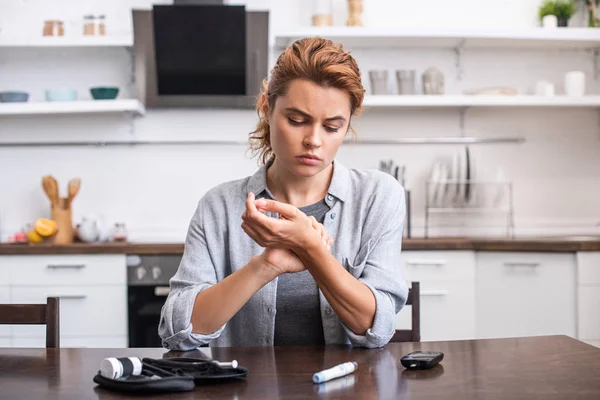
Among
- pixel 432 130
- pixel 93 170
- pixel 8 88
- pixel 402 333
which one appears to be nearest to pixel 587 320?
pixel 432 130

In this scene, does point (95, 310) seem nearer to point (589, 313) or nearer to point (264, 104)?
point (264, 104)

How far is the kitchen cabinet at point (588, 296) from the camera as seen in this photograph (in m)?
3.41

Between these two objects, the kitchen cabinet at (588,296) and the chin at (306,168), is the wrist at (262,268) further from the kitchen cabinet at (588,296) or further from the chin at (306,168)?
the kitchen cabinet at (588,296)

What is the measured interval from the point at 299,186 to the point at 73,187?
243cm

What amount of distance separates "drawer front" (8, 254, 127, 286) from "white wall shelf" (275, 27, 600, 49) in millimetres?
1436

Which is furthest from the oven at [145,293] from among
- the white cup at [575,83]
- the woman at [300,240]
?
the white cup at [575,83]

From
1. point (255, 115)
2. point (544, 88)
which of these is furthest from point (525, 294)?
point (255, 115)

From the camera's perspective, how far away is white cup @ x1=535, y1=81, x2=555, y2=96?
400cm

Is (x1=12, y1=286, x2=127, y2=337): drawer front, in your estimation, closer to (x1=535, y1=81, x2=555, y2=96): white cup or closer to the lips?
the lips

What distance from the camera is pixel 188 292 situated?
162cm

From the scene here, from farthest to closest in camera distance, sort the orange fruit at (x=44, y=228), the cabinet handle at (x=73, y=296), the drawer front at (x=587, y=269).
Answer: the orange fruit at (x=44, y=228), the cabinet handle at (x=73, y=296), the drawer front at (x=587, y=269)

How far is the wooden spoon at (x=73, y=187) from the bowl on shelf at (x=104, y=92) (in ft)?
1.49

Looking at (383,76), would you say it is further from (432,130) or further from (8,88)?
(8,88)

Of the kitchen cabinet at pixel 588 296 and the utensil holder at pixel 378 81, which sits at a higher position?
the utensil holder at pixel 378 81
